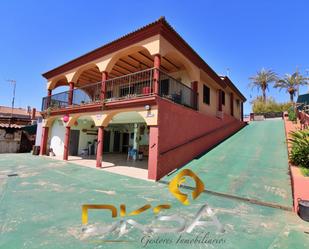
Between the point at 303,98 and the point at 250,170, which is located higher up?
the point at 303,98

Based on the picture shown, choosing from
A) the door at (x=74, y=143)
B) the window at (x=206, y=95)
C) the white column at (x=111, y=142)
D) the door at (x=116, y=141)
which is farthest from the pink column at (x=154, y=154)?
the door at (x=116, y=141)

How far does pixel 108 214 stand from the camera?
4770 millimetres

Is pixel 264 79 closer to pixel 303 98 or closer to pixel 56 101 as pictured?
pixel 303 98

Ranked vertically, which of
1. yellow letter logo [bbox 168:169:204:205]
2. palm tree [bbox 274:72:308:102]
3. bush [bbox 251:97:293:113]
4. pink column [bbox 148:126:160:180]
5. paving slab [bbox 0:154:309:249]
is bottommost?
paving slab [bbox 0:154:309:249]

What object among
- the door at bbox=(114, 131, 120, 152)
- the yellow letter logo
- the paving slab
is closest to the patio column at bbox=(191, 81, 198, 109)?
the yellow letter logo

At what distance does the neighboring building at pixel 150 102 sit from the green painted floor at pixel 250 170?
139 cm

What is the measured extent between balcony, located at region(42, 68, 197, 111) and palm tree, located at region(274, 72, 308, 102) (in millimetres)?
26835

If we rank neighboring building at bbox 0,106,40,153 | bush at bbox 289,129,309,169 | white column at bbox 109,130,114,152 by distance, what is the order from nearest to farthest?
bush at bbox 289,129,309,169 < neighboring building at bbox 0,106,40,153 < white column at bbox 109,130,114,152

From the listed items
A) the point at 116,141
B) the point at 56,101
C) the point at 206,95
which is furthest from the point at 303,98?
the point at 56,101

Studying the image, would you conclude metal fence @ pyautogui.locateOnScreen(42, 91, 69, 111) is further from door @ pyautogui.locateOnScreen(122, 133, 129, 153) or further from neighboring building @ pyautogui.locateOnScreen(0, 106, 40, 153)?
door @ pyautogui.locateOnScreen(122, 133, 129, 153)

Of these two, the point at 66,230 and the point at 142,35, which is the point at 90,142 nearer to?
the point at 142,35

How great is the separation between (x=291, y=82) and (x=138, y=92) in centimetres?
2851

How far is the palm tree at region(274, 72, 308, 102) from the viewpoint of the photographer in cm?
2931

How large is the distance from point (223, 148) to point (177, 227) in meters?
8.76
